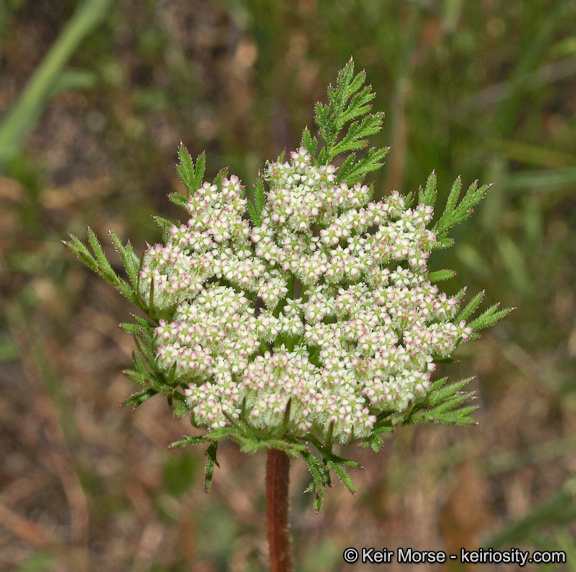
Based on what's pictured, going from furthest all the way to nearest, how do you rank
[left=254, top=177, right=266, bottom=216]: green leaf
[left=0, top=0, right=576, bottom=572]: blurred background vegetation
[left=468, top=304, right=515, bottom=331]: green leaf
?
[left=0, top=0, right=576, bottom=572]: blurred background vegetation, [left=254, top=177, right=266, bottom=216]: green leaf, [left=468, top=304, right=515, bottom=331]: green leaf

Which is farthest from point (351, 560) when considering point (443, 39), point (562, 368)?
point (443, 39)

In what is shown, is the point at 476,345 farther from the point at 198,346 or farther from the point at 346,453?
the point at 198,346

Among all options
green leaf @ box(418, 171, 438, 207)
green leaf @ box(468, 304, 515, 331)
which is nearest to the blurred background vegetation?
green leaf @ box(418, 171, 438, 207)

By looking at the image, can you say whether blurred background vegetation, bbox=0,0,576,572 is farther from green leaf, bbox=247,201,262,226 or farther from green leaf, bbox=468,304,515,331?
green leaf, bbox=468,304,515,331

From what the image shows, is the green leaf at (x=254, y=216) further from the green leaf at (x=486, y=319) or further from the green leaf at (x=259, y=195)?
the green leaf at (x=486, y=319)
